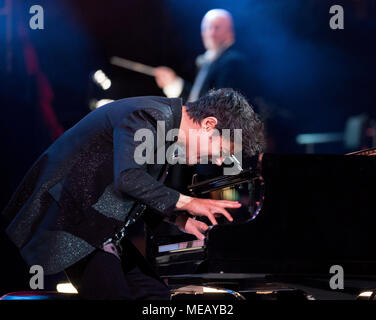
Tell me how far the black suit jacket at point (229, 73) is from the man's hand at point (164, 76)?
3.02ft

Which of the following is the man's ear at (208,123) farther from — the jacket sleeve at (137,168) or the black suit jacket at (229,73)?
the black suit jacket at (229,73)

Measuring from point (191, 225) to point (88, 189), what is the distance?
59cm

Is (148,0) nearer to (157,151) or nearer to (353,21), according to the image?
(353,21)

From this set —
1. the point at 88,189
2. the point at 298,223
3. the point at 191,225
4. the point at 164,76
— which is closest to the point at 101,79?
the point at 164,76

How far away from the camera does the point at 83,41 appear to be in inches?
231

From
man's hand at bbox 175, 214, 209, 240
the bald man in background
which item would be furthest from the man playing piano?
the bald man in background

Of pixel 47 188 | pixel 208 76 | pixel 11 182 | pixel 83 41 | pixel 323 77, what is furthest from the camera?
pixel 323 77

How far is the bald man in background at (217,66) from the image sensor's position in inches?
200

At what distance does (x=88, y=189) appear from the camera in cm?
226

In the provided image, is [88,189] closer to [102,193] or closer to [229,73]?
[102,193]

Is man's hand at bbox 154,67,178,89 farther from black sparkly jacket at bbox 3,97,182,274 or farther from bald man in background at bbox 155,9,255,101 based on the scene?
black sparkly jacket at bbox 3,97,182,274

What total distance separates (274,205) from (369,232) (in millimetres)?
487

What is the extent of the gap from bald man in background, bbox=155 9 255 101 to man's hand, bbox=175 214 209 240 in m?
2.35
